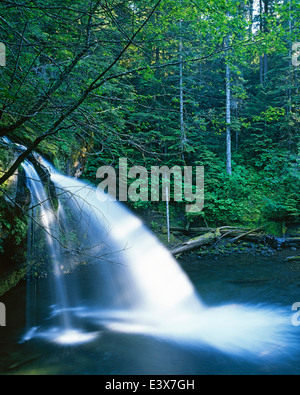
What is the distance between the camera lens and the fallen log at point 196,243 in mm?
10336

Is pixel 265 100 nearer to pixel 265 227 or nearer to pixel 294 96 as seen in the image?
pixel 294 96

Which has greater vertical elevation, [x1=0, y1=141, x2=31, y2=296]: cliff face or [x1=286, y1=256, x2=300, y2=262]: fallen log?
[x1=0, y1=141, x2=31, y2=296]: cliff face

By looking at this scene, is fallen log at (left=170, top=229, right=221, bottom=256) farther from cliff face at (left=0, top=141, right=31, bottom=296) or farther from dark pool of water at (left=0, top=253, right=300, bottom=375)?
cliff face at (left=0, top=141, right=31, bottom=296)

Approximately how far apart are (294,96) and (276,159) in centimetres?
367

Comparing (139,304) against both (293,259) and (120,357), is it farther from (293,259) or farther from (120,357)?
(293,259)

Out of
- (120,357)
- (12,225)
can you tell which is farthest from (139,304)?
(12,225)

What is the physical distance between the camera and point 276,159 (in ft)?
47.8

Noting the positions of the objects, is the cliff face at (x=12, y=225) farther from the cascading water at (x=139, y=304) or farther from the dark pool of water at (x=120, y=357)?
the dark pool of water at (x=120, y=357)

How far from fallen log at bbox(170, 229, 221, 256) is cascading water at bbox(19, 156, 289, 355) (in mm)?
730

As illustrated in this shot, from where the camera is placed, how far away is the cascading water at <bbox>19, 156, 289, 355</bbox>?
4412 millimetres

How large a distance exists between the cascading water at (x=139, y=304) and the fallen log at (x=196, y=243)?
28.7 inches

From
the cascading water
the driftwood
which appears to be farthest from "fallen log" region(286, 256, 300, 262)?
the cascading water

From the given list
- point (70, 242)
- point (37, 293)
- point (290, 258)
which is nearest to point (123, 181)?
point (70, 242)

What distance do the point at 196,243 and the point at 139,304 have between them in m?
5.10
